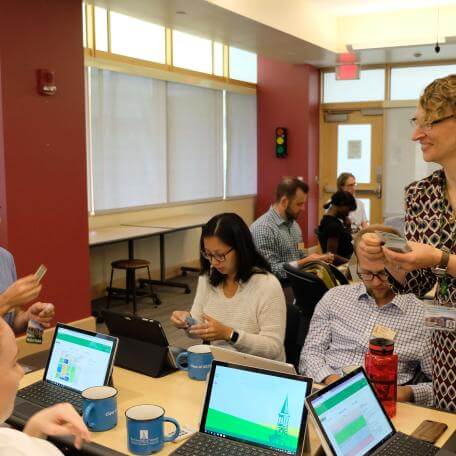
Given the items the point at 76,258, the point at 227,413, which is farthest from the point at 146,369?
the point at 76,258

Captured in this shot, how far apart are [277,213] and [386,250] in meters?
2.92

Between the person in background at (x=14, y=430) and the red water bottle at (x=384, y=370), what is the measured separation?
0.91 metres

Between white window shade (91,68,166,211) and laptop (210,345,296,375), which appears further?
white window shade (91,68,166,211)

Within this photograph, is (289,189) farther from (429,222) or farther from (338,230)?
(429,222)

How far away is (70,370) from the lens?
212 cm

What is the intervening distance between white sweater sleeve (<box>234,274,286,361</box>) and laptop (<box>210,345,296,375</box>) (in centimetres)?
64

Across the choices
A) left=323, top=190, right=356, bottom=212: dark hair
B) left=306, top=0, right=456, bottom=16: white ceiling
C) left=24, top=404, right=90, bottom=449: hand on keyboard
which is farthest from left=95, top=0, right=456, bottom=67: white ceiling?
left=24, top=404, right=90, bottom=449: hand on keyboard

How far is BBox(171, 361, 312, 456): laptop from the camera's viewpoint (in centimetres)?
165

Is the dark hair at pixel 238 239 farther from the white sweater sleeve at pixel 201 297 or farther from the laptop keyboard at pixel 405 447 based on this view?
the laptop keyboard at pixel 405 447

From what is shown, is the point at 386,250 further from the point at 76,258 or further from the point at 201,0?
the point at 201,0

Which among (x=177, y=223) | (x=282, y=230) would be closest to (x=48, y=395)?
(x=282, y=230)

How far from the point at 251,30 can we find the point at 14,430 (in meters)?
5.86

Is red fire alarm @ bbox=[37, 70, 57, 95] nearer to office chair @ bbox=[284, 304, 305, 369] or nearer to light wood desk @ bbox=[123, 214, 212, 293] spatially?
light wood desk @ bbox=[123, 214, 212, 293]

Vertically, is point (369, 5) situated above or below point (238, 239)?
above
